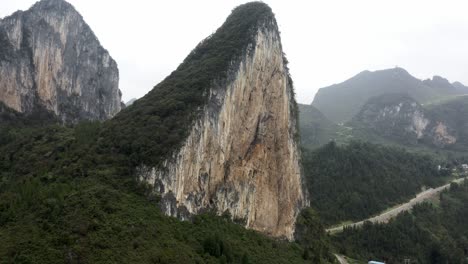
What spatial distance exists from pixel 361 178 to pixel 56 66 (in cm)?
10755

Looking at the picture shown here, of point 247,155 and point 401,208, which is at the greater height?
point 247,155

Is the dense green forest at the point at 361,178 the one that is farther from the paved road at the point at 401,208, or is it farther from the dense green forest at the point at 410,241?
the dense green forest at the point at 410,241

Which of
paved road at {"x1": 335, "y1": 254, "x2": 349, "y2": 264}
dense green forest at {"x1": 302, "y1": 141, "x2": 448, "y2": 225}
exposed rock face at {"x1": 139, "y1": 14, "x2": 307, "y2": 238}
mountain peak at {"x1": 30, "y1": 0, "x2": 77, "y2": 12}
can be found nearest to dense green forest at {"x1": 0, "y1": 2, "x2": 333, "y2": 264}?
exposed rock face at {"x1": 139, "y1": 14, "x2": 307, "y2": 238}

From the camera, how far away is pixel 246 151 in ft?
269

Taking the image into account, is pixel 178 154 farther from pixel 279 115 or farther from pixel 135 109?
pixel 279 115

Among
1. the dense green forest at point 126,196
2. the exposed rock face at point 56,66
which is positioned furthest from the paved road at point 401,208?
the exposed rock face at point 56,66

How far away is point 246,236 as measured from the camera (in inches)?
2694

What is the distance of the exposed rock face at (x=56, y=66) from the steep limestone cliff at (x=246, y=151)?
245ft

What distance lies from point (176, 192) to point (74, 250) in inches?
801

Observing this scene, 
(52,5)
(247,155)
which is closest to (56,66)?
(52,5)

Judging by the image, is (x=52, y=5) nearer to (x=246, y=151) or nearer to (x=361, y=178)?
(x=246, y=151)

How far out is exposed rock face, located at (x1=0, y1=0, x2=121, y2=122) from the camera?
470 ft

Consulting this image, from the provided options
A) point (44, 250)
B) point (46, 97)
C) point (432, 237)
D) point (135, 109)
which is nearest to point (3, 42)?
point (46, 97)

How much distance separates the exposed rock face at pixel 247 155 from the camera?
65875 millimetres
